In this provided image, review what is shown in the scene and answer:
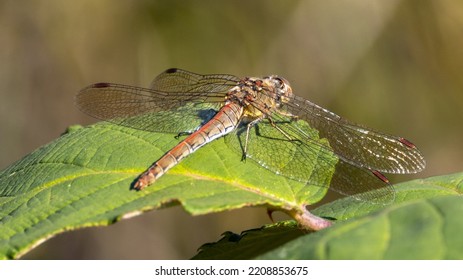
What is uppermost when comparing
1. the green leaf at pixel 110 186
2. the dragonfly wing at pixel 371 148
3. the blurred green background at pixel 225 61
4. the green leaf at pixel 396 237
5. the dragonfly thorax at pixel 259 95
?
the blurred green background at pixel 225 61

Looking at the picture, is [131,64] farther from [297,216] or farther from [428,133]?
[297,216]

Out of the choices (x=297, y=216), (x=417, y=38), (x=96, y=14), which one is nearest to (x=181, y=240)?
(x=96, y=14)

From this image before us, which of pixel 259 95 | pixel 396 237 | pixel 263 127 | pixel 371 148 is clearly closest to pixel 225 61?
pixel 259 95

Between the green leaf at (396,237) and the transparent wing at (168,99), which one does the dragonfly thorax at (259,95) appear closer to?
the transparent wing at (168,99)

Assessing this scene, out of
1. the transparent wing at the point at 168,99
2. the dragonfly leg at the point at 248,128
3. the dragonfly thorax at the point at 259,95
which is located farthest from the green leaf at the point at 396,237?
the dragonfly thorax at the point at 259,95

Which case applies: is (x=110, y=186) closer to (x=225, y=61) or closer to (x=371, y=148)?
(x=371, y=148)
